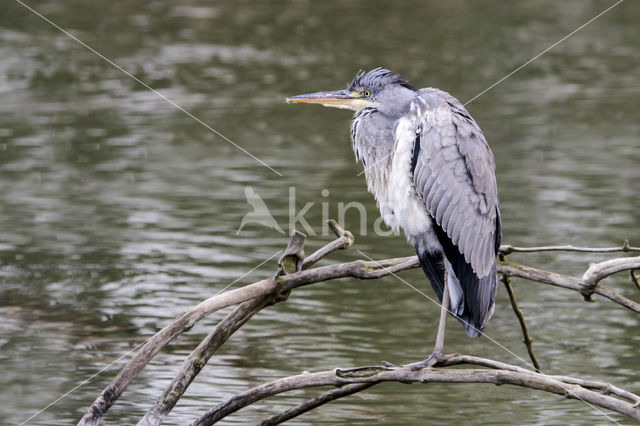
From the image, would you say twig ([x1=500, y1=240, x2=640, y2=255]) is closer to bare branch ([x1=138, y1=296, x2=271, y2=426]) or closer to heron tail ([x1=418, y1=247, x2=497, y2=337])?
heron tail ([x1=418, y1=247, x2=497, y2=337])

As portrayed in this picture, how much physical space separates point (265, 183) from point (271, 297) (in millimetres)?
7181

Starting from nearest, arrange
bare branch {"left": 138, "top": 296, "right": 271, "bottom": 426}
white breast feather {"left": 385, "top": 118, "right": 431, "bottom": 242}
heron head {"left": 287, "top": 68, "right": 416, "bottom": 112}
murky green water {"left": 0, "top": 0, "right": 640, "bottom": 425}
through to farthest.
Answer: bare branch {"left": 138, "top": 296, "right": 271, "bottom": 426}, white breast feather {"left": 385, "top": 118, "right": 431, "bottom": 242}, heron head {"left": 287, "top": 68, "right": 416, "bottom": 112}, murky green water {"left": 0, "top": 0, "right": 640, "bottom": 425}

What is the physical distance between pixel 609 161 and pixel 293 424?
802 centimetres

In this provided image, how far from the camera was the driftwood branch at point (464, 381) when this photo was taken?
4871 millimetres

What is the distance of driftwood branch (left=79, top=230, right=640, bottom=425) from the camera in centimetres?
514

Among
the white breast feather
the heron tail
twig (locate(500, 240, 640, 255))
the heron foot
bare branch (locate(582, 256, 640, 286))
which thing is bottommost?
the heron foot

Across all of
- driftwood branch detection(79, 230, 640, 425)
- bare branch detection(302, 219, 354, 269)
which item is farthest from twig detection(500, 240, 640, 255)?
bare branch detection(302, 219, 354, 269)

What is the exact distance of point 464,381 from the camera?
5.14 meters

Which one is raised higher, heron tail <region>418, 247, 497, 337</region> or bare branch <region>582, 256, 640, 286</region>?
bare branch <region>582, 256, 640, 286</region>

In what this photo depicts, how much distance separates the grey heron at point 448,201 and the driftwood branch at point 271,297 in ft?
1.30

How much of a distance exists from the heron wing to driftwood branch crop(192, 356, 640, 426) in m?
0.85

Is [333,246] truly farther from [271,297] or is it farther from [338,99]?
[338,99]

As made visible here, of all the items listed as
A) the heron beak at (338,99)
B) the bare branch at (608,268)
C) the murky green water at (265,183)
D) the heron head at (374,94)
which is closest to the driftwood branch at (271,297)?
the bare branch at (608,268)

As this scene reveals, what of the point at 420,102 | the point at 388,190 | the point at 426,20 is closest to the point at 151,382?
the point at 388,190
